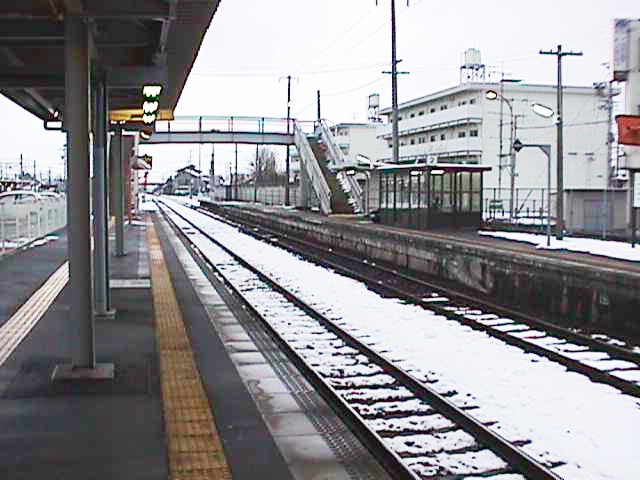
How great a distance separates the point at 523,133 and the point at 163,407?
2441 inches

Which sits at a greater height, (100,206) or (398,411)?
(100,206)

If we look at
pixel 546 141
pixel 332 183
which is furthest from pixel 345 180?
pixel 546 141

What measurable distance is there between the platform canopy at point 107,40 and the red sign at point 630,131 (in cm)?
851

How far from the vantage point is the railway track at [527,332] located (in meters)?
9.01

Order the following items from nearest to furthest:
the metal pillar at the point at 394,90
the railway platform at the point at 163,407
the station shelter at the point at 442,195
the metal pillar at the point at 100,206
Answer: the railway platform at the point at 163,407 < the metal pillar at the point at 100,206 < the station shelter at the point at 442,195 < the metal pillar at the point at 394,90

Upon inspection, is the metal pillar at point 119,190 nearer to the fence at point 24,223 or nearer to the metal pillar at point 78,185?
the fence at point 24,223

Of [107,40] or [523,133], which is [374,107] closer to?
[523,133]

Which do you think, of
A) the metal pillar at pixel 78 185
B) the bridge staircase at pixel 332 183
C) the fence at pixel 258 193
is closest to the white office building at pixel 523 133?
the fence at pixel 258 193

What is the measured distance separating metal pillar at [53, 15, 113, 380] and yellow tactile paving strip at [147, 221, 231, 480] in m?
0.71

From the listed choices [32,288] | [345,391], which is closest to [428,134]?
[32,288]

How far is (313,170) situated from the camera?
45.7 metres

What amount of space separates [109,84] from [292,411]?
4.95 metres

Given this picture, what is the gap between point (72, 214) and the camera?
7254 mm

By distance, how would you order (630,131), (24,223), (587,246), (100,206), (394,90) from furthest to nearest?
(394,90)
(24,223)
(587,246)
(630,131)
(100,206)
